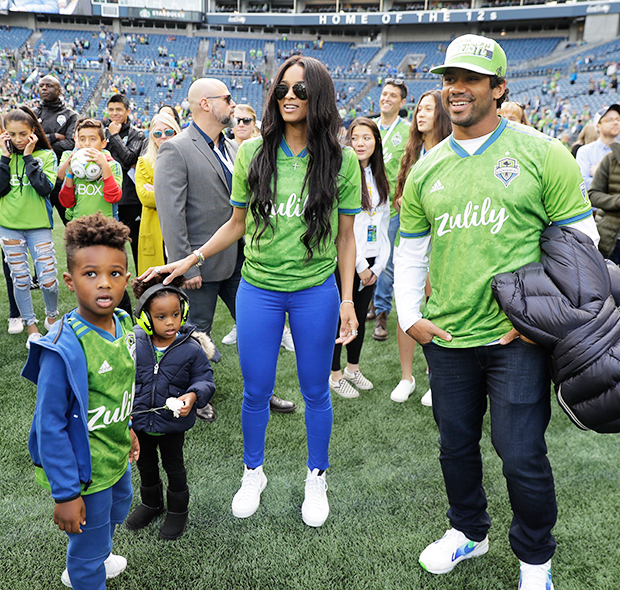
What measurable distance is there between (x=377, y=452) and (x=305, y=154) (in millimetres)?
1846

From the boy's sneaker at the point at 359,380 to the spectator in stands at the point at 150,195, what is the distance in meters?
2.04

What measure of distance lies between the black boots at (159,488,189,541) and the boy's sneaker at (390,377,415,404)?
6.08 ft

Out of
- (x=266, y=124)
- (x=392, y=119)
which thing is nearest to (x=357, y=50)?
(x=392, y=119)

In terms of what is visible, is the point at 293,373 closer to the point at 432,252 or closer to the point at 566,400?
the point at 432,252

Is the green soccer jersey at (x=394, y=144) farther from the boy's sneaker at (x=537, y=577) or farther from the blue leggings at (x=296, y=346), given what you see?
the boy's sneaker at (x=537, y=577)

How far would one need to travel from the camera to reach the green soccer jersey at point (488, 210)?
1.76 metres

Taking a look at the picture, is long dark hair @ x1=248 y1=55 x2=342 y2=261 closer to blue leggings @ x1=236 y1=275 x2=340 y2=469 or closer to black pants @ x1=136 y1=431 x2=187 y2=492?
blue leggings @ x1=236 y1=275 x2=340 y2=469

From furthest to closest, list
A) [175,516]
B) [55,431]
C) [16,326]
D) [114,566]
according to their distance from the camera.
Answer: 1. [16,326]
2. [175,516]
3. [114,566]
4. [55,431]

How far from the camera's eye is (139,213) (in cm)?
512

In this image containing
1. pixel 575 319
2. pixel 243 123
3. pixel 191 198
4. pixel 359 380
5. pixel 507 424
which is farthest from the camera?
pixel 243 123

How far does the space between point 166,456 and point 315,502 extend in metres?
0.77

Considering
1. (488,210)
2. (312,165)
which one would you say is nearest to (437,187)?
(488,210)

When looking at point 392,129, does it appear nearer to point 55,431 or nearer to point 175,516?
point 175,516

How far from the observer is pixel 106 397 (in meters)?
1.70
